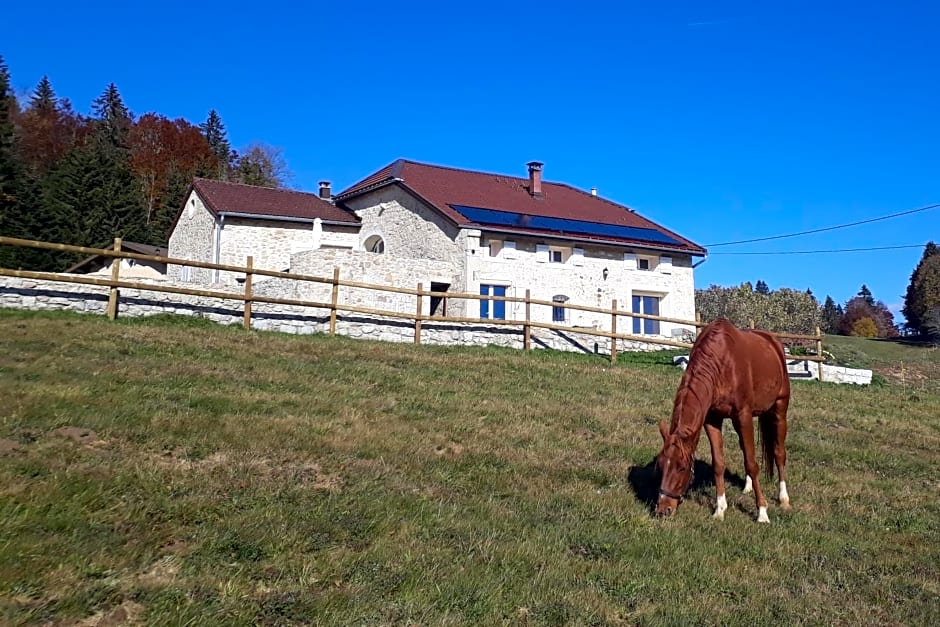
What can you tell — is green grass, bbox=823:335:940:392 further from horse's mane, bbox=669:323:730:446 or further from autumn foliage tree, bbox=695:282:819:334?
horse's mane, bbox=669:323:730:446

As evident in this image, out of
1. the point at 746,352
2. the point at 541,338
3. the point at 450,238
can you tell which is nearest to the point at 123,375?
the point at 746,352

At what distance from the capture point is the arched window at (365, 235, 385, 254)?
29.0m

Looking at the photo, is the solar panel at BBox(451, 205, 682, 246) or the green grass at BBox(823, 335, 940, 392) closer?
Result: the solar panel at BBox(451, 205, 682, 246)

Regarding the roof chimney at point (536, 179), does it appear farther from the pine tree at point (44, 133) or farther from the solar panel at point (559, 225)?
the pine tree at point (44, 133)

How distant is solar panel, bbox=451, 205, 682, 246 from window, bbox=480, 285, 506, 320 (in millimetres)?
2178

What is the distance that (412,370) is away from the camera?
532 inches

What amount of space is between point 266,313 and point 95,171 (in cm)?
2500

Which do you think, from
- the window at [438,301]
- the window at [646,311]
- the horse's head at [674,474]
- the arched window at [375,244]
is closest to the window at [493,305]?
the window at [438,301]

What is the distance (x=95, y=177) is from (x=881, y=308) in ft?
317

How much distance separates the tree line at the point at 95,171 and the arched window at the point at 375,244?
42.4 feet

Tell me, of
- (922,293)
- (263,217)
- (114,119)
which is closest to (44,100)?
(114,119)

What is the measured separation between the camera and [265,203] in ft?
91.8

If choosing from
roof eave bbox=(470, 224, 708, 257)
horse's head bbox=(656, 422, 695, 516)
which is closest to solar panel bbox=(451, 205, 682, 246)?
roof eave bbox=(470, 224, 708, 257)

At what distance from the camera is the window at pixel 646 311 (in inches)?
1073
